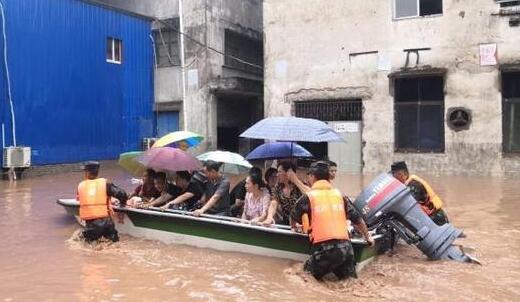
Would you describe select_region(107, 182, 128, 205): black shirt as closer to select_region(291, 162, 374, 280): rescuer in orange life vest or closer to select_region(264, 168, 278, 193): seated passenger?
select_region(264, 168, 278, 193): seated passenger

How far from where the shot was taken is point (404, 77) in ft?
54.8

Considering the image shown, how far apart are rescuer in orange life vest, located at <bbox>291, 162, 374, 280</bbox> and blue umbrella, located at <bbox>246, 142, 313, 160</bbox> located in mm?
2053

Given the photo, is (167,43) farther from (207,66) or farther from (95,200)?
(95,200)

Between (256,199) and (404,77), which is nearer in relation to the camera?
(256,199)

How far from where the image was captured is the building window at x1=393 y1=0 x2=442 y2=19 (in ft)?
53.8

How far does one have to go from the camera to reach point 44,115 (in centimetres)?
1812

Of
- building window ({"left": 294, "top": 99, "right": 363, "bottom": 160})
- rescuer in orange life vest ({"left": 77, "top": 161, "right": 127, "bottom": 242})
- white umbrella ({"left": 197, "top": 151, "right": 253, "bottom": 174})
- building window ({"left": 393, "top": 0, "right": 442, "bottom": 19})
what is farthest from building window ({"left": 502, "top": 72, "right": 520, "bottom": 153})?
rescuer in orange life vest ({"left": 77, "top": 161, "right": 127, "bottom": 242})

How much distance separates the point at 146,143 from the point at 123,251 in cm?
1425

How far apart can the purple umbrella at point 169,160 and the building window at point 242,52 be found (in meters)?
13.6

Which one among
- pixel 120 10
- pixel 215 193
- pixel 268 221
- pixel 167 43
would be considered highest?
pixel 120 10

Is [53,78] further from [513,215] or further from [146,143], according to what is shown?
[513,215]

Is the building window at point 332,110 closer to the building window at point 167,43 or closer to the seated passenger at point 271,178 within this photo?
the building window at point 167,43

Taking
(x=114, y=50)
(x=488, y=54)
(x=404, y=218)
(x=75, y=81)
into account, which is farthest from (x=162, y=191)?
(x=114, y=50)

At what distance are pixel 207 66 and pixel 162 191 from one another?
1253cm
